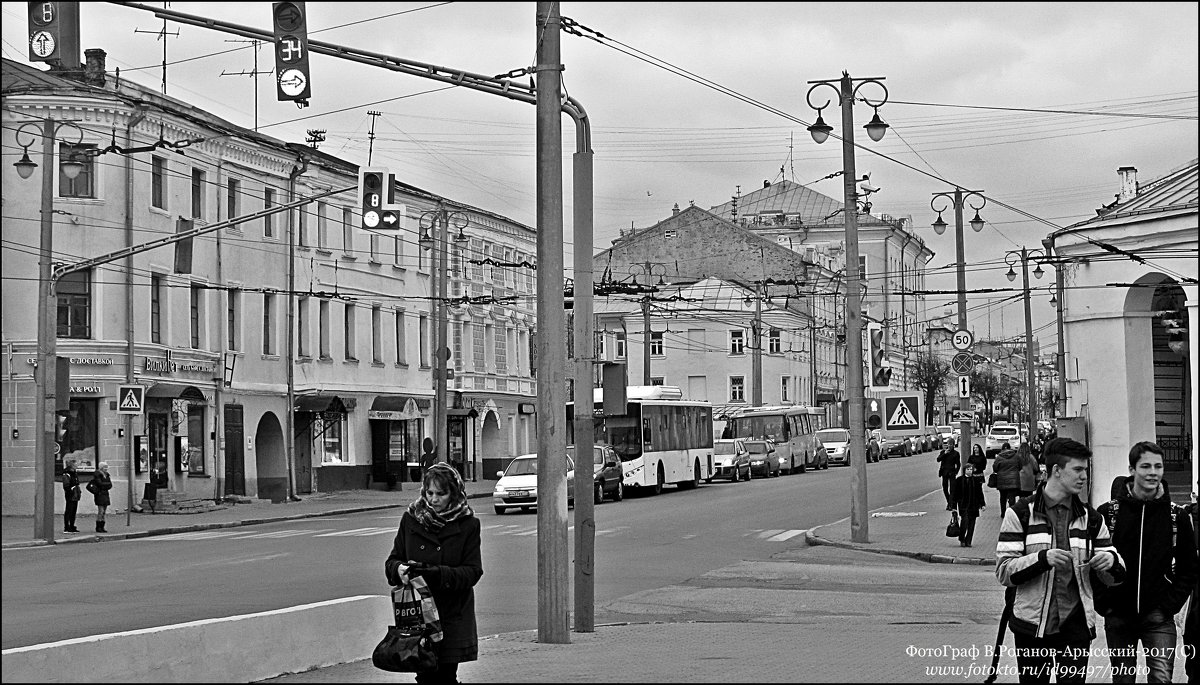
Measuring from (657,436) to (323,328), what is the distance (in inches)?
490

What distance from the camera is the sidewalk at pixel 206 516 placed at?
30.5 meters

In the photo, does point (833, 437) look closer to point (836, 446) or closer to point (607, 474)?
point (836, 446)

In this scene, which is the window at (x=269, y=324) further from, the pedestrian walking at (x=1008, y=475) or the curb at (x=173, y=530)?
the pedestrian walking at (x=1008, y=475)

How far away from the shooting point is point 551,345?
43.5 feet

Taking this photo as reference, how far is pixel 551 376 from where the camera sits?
523 inches

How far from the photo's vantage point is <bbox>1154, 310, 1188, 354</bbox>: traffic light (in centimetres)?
2980

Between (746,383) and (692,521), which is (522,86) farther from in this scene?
(746,383)

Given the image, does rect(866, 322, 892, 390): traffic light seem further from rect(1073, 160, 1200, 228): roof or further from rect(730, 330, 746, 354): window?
rect(730, 330, 746, 354): window

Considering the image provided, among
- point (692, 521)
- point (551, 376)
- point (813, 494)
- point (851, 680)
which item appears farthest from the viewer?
point (813, 494)

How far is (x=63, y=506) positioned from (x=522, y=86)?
1031 inches

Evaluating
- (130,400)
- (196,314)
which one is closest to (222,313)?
(196,314)

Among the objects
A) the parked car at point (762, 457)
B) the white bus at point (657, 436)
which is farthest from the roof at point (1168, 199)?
the parked car at point (762, 457)

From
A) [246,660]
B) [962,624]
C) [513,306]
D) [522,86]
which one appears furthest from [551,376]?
[513,306]

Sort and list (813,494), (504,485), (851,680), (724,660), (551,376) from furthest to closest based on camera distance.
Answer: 1. (813,494)
2. (504,485)
3. (551,376)
4. (724,660)
5. (851,680)
